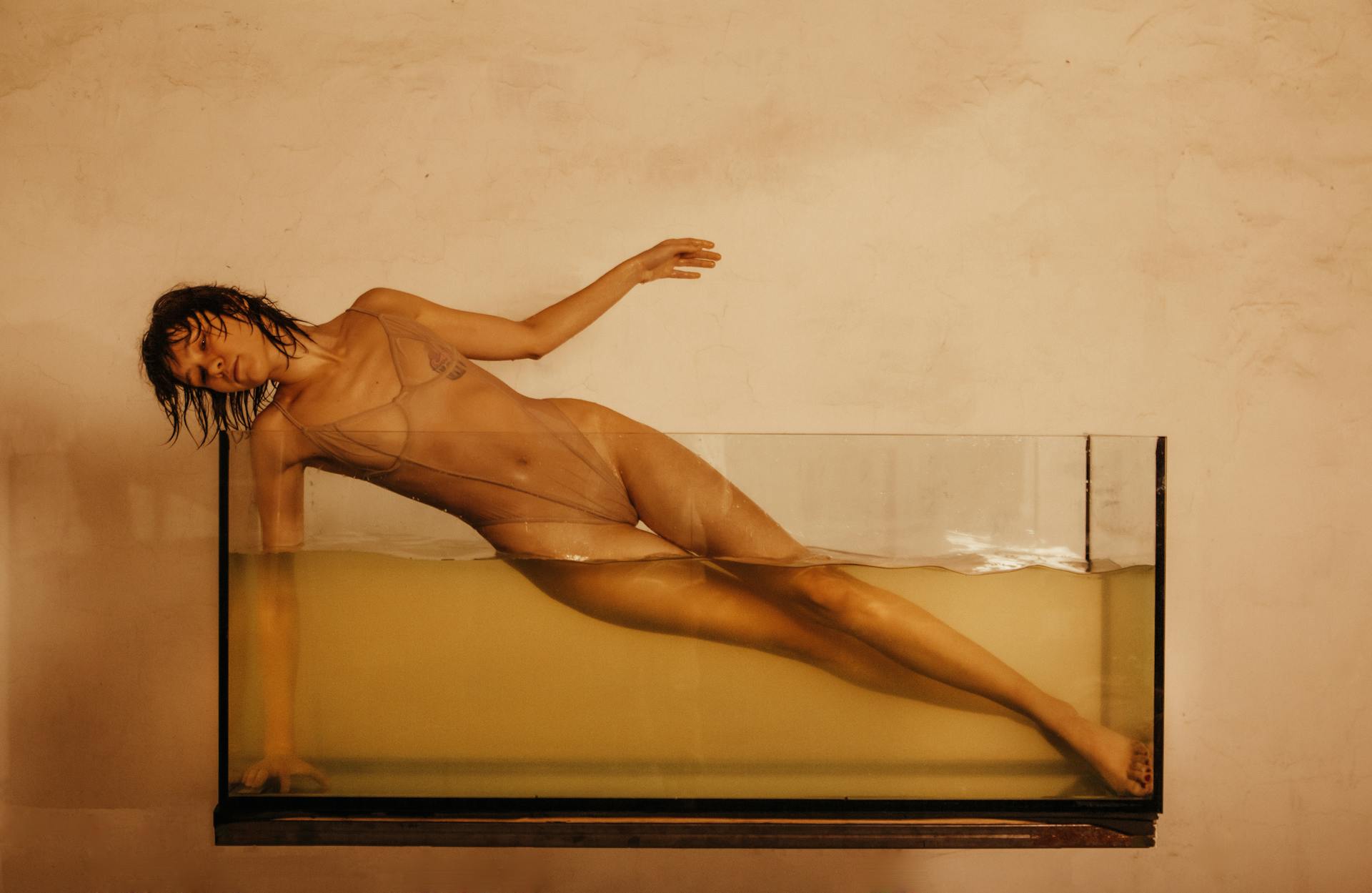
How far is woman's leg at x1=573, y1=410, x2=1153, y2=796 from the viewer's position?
4.35ft

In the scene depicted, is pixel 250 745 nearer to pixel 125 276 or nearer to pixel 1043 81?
pixel 125 276

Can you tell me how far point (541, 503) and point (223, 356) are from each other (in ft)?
1.82

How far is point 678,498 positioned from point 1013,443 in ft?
1.65

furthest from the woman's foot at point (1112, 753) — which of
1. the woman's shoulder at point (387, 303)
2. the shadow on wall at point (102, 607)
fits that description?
the shadow on wall at point (102, 607)

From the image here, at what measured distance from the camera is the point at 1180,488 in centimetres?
193

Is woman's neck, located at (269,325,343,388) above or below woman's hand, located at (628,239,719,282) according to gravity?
below

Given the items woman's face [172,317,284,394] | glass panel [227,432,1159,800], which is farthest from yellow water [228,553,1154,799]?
woman's face [172,317,284,394]

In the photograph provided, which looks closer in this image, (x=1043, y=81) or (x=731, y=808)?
(x=731, y=808)

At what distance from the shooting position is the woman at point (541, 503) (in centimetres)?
133

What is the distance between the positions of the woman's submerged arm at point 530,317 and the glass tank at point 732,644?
0.29 m

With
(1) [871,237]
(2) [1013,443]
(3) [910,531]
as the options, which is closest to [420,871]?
(3) [910,531]

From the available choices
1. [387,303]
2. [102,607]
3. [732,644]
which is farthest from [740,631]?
[102,607]

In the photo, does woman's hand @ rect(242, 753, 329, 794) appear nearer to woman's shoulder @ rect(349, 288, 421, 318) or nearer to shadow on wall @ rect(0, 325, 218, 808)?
shadow on wall @ rect(0, 325, 218, 808)

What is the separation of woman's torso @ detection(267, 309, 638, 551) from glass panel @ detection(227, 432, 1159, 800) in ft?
0.05
